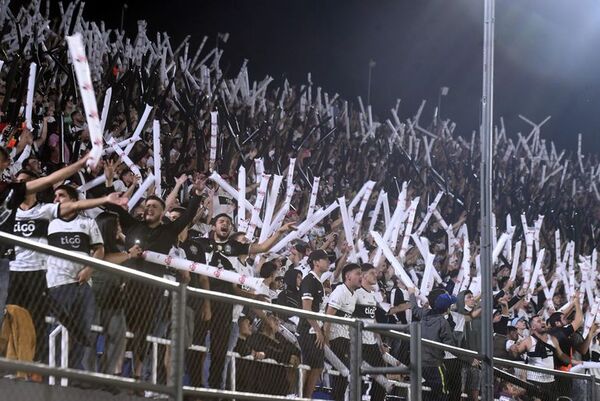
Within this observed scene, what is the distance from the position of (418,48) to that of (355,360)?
845 inches

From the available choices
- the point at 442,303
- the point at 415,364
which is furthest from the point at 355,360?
the point at 442,303

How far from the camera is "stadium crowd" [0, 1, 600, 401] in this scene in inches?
216

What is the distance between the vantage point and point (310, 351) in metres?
6.45

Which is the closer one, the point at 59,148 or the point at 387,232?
the point at 59,148

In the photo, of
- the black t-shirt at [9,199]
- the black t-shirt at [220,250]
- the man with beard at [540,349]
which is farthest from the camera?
the man with beard at [540,349]

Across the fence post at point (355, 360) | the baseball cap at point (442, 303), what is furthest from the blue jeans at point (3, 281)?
the baseball cap at point (442, 303)

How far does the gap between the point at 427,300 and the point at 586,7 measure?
786 inches

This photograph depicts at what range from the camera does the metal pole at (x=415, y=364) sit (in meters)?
6.93

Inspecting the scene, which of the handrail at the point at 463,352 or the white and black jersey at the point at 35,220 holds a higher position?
the white and black jersey at the point at 35,220

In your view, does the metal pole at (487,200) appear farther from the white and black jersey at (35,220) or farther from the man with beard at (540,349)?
the man with beard at (540,349)

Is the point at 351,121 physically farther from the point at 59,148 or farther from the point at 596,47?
the point at 596,47

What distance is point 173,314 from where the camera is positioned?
532 centimetres

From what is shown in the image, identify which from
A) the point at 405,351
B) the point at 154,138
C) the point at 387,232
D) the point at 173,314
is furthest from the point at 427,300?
the point at 173,314

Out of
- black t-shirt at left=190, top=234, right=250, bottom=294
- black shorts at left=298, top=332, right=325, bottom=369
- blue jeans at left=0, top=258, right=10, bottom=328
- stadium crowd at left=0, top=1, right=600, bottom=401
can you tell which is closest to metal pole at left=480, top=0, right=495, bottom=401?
stadium crowd at left=0, top=1, right=600, bottom=401
